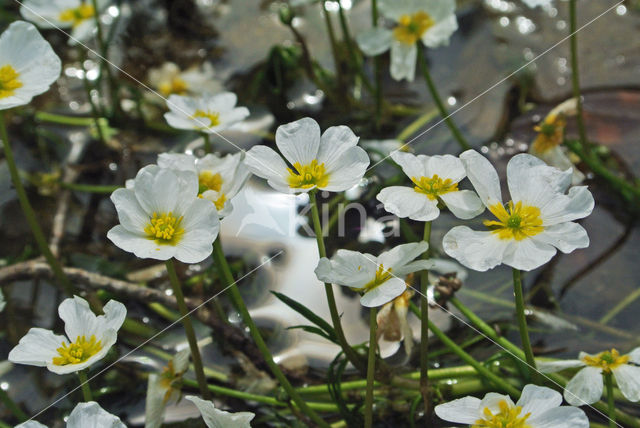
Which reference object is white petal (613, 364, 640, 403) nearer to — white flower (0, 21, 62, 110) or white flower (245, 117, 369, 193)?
white flower (245, 117, 369, 193)

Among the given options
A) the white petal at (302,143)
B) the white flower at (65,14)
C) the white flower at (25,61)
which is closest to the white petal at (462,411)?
the white petal at (302,143)

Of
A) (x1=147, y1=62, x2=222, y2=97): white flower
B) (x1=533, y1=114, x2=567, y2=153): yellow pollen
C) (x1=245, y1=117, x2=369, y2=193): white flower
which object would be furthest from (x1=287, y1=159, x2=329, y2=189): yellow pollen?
(x1=147, y1=62, x2=222, y2=97): white flower

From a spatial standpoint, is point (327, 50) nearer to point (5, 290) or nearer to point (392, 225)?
point (392, 225)

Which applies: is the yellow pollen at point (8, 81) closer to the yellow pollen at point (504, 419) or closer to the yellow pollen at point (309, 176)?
the yellow pollen at point (309, 176)

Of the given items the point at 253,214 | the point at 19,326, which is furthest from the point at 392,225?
the point at 19,326

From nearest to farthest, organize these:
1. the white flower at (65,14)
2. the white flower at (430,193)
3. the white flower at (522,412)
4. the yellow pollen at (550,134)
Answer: the white flower at (522,412), the white flower at (430,193), the yellow pollen at (550,134), the white flower at (65,14)

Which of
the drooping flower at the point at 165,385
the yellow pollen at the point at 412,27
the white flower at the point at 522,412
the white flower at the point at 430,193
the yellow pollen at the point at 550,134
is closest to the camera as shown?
the white flower at the point at 522,412

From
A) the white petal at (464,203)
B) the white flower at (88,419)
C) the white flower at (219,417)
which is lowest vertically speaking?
the white flower at (219,417)
